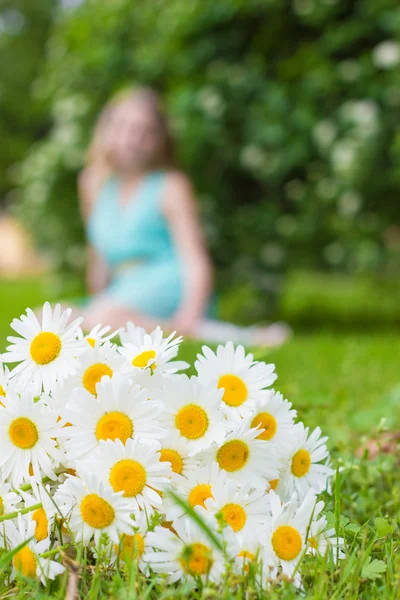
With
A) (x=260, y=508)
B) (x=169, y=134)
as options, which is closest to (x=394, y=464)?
(x=260, y=508)

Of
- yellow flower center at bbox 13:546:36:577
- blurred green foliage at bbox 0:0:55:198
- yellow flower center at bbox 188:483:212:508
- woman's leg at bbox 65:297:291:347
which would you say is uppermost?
blurred green foliage at bbox 0:0:55:198

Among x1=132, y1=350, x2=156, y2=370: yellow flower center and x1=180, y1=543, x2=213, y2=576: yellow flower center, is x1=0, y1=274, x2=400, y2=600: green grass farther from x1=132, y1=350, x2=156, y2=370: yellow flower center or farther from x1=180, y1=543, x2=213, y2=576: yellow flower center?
x1=132, y1=350, x2=156, y2=370: yellow flower center

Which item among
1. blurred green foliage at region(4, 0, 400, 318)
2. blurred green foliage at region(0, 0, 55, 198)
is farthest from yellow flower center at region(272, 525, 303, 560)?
blurred green foliage at region(0, 0, 55, 198)

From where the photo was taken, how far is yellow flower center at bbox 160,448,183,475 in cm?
106

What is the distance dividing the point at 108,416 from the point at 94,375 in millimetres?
87

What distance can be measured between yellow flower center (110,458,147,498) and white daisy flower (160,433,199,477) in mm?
63

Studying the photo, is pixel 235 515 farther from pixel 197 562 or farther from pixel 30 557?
pixel 30 557

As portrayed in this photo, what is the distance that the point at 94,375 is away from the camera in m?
1.11

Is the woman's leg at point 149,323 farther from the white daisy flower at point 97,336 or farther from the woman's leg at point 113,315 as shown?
the white daisy flower at point 97,336

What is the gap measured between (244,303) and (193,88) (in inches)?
80.7

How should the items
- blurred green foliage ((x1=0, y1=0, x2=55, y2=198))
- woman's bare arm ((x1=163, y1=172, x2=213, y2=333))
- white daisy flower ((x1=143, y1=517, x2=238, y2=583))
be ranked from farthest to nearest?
blurred green foliage ((x1=0, y1=0, x2=55, y2=198)), woman's bare arm ((x1=163, y1=172, x2=213, y2=333)), white daisy flower ((x1=143, y1=517, x2=238, y2=583))

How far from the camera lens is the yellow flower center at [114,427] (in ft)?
3.42

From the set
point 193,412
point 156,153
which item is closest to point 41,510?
point 193,412

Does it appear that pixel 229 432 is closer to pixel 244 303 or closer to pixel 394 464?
pixel 394 464
